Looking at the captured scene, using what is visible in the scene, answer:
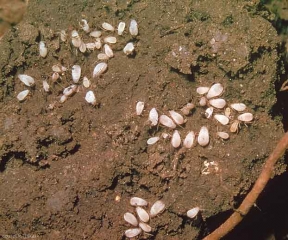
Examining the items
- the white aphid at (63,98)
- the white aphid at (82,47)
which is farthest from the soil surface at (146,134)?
the white aphid at (82,47)

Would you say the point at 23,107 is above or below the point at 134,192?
above

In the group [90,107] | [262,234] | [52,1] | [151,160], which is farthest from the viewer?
[262,234]

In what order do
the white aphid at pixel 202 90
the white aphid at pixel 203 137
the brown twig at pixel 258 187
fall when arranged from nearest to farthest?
the brown twig at pixel 258 187 → the white aphid at pixel 203 137 → the white aphid at pixel 202 90

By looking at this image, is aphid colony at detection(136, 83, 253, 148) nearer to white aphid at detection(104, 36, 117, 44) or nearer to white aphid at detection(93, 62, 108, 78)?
white aphid at detection(93, 62, 108, 78)

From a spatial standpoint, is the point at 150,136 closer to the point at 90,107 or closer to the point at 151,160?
the point at 151,160

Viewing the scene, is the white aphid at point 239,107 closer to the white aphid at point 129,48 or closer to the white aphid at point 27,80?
the white aphid at point 129,48

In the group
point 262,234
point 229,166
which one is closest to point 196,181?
point 229,166

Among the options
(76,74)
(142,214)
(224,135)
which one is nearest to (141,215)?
(142,214)
